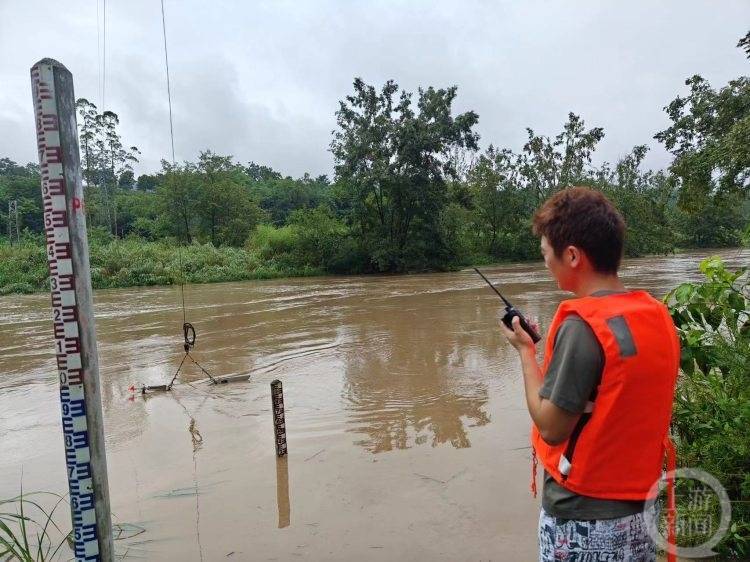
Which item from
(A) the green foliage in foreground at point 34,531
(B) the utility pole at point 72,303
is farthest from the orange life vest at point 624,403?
(A) the green foliage in foreground at point 34,531

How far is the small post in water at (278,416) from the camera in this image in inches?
184

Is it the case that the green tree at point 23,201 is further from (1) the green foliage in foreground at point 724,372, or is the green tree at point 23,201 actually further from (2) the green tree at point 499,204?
(1) the green foliage in foreground at point 724,372

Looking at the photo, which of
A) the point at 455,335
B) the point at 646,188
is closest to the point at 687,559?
the point at 455,335

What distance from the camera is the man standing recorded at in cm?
139

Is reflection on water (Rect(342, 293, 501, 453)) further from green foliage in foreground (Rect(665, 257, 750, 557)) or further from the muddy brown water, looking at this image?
green foliage in foreground (Rect(665, 257, 750, 557))

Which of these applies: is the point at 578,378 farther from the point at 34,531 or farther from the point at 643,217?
the point at 643,217

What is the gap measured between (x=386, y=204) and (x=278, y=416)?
32.2 meters

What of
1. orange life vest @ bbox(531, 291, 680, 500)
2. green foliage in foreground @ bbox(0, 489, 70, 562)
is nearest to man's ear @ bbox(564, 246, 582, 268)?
orange life vest @ bbox(531, 291, 680, 500)

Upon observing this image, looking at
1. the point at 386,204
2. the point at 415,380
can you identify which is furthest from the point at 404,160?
the point at 415,380

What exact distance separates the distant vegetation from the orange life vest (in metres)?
15.3

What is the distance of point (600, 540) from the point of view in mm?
1504

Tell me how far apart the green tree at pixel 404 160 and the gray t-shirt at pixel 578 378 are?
31.7 metres

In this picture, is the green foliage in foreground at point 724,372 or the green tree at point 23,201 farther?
the green tree at point 23,201

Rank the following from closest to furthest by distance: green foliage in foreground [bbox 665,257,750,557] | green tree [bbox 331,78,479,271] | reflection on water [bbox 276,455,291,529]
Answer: green foliage in foreground [bbox 665,257,750,557]
reflection on water [bbox 276,455,291,529]
green tree [bbox 331,78,479,271]
